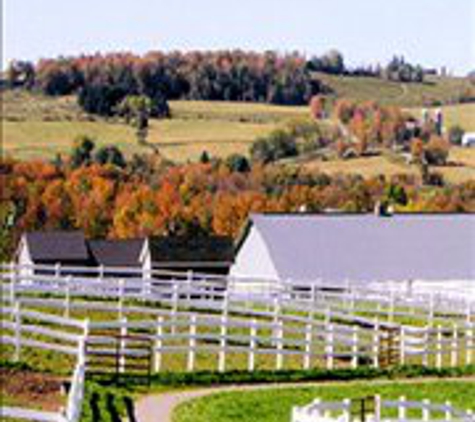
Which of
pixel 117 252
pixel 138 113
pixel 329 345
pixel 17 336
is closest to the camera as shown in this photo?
pixel 17 336

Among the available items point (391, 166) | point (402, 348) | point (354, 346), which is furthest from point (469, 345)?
point (391, 166)

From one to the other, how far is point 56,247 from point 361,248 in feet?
71.3

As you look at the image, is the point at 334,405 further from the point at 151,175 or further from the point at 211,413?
the point at 151,175

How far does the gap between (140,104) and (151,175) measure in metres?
24.0

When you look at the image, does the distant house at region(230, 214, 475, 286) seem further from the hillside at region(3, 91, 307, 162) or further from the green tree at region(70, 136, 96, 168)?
the hillside at region(3, 91, 307, 162)

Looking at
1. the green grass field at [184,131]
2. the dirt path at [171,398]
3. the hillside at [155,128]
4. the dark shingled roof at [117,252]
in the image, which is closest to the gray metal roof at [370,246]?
the dark shingled roof at [117,252]

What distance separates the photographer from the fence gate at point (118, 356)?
29578 mm

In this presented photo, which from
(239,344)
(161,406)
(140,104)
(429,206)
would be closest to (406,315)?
(239,344)

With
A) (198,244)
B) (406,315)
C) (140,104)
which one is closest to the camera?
(406,315)

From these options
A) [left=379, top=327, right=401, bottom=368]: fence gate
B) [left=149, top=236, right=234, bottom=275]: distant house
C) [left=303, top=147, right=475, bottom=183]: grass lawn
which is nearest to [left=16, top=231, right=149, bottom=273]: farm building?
[left=149, top=236, right=234, bottom=275]: distant house

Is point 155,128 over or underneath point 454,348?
underneath

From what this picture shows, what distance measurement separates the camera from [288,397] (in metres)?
28.5

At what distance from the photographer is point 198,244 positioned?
78125 millimetres

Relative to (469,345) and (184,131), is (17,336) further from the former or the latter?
(184,131)
